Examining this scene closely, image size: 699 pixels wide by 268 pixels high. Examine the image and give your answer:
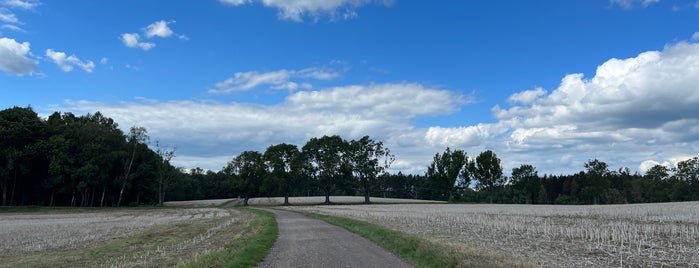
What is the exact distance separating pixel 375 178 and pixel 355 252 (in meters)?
100

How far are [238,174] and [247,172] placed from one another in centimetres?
254

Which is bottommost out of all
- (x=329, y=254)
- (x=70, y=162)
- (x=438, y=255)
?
(x=329, y=254)

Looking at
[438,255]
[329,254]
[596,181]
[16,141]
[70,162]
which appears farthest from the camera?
[596,181]

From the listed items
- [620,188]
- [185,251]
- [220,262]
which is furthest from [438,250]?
[620,188]

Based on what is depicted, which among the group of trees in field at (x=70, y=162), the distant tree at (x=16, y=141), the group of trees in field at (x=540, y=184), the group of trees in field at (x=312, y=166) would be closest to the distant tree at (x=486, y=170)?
the group of trees in field at (x=540, y=184)

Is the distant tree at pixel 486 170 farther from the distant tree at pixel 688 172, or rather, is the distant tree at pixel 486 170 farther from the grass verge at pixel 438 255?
the grass verge at pixel 438 255

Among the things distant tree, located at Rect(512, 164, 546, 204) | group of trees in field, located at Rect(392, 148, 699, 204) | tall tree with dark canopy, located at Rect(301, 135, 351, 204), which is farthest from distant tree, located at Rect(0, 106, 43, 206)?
distant tree, located at Rect(512, 164, 546, 204)

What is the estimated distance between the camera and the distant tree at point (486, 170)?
5074 inches

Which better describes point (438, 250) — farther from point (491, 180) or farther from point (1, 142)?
point (491, 180)

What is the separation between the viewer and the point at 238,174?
4478 inches

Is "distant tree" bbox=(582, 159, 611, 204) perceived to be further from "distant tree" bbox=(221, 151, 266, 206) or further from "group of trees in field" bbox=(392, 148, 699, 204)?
"distant tree" bbox=(221, 151, 266, 206)

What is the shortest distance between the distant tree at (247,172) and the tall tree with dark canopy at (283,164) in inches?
89.2

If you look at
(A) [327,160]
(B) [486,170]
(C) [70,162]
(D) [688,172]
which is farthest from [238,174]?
(D) [688,172]

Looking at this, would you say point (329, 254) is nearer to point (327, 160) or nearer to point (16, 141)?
point (16, 141)
